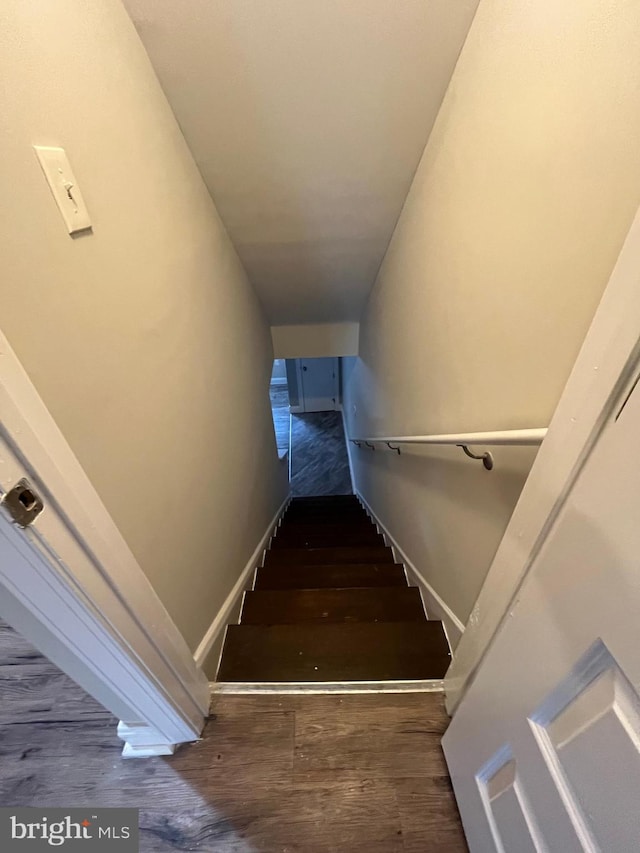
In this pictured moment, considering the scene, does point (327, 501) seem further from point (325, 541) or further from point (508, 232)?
point (508, 232)

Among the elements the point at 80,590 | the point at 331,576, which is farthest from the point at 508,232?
the point at 331,576

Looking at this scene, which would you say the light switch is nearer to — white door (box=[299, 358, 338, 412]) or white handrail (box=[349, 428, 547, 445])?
white handrail (box=[349, 428, 547, 445])

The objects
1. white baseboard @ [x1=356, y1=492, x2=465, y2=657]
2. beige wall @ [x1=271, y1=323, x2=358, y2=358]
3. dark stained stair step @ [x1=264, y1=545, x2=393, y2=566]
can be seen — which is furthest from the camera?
beige wall @ [x1=271, y1=323, x2=358, y2=358]

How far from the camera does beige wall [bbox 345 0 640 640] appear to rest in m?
0.58

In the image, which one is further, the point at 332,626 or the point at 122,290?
the point at 332,626

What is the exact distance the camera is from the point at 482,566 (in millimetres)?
1127

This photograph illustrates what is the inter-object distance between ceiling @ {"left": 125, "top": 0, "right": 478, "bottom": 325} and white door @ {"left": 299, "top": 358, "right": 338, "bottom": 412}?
4.32 metres

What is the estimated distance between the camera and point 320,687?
4.20ft

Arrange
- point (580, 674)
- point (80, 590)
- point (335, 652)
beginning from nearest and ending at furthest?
point (580, 674), point (80, 590), point (335, 652)

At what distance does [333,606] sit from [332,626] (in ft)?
0.64

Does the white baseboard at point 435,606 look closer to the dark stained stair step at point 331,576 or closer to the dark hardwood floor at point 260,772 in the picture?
the dark stained stair step at point 331,576

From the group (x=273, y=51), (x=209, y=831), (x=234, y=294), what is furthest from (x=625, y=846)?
(x=234, y=294)

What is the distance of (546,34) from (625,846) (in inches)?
49.2

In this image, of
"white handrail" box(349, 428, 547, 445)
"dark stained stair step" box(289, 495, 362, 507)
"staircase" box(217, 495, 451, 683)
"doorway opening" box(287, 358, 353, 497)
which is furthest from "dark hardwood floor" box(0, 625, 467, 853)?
"doorway opening" box(287, 358, 353, 497)
